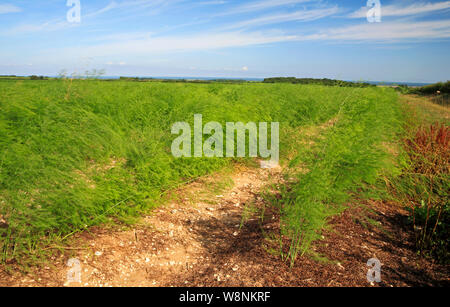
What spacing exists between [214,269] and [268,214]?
1.31 metres

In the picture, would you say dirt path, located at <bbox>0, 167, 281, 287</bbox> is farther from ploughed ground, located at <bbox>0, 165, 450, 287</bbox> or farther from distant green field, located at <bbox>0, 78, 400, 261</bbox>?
distant green field, located at <bbox>0, 78, 400, 261</bbox>

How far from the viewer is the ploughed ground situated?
2.54 metres

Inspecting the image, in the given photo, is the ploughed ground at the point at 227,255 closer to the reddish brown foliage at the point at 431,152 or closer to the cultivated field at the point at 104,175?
the cultivated field at the point at 104,175

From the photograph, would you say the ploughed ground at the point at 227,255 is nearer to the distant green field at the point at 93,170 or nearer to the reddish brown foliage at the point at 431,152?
the distant green field at the point at 93,170

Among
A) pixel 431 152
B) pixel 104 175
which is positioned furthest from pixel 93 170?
pixel 431 152

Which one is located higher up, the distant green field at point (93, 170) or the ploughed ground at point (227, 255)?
the distant green field at point (93, 170)

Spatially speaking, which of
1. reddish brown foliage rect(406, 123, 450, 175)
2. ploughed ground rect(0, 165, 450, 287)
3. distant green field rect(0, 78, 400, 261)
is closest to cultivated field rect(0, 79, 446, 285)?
distant green field rect(0, 78, 400, 261)

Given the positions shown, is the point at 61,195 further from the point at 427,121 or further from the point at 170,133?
the point at 427,121

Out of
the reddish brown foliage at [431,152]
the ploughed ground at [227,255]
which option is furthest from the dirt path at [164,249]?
the reddish brown foliage at [431,152]

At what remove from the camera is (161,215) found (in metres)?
3.64

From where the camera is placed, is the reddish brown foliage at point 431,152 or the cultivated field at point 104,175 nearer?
the cultivated field at point 104,175

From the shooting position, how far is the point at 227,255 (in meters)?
2.93

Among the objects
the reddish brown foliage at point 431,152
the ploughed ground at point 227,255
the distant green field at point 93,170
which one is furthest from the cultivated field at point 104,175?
the reddish brown foliage at point 431,152

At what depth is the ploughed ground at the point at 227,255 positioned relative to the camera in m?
2.54
